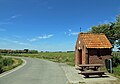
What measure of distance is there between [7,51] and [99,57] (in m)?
82.0

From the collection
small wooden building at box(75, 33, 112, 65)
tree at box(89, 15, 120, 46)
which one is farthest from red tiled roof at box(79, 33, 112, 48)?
tree at box(89, 15, 120, 46)

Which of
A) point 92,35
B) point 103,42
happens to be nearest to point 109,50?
point 103,42

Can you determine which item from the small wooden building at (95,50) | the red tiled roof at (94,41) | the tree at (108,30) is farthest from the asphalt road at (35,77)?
the tree at (108,30)

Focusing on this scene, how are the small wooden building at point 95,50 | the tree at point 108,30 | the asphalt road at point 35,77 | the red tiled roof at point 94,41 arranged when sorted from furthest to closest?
1. the tree at point 108,30
2. the red tiled roof at point 94,41
3. the small wooden building at point 95,50
4. the asphalt road at point 35,77

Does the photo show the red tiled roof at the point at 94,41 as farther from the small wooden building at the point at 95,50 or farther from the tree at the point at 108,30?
the tree at the point at 108,30

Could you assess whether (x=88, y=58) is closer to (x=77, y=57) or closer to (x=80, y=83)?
(x=77, y=57)

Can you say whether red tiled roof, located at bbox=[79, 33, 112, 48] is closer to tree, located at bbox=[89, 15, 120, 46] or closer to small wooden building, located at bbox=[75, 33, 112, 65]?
small wooden building, located at bbox=[75, 33, 112, 65]

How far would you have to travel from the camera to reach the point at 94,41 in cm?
2708

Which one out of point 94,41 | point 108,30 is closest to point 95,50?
point 94,41

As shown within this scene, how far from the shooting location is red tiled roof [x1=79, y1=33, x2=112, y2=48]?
86.2ft

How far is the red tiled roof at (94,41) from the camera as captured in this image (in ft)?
86.2

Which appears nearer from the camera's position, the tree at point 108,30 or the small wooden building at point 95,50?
the small wooden building at point 95,50

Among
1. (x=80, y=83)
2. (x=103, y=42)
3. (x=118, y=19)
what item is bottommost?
(x=80, y=83)

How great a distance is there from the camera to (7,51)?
10281 centimetres
